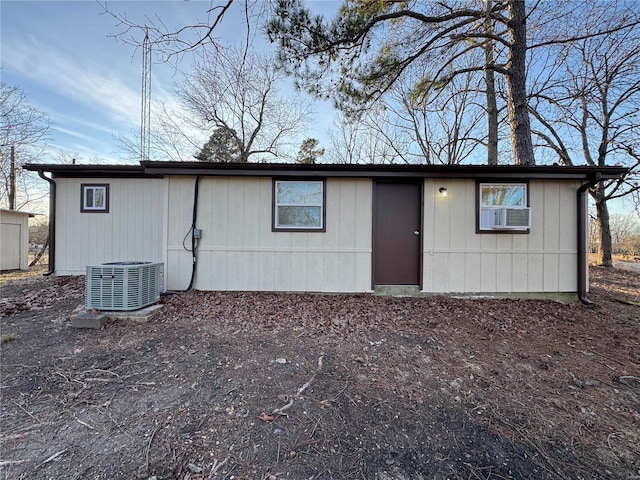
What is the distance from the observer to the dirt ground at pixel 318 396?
5.11ft

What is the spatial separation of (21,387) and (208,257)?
2813mm

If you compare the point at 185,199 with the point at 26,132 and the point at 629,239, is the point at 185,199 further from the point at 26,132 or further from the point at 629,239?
the point at 629,239

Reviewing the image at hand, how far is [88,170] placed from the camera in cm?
601

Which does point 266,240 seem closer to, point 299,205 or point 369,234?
point 299,205

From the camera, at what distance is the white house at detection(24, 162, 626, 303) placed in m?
4.78

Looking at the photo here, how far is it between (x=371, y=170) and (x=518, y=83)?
16.7ft

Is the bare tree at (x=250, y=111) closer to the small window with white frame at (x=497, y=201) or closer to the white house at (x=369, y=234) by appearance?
the white house at (x=369, y=234)

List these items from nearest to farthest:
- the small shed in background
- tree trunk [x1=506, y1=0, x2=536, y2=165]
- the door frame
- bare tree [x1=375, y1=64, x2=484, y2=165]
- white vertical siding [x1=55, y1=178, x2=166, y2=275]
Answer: the door frame < white vertical siding [x1=55, y1=178, x2=166, y2=275] < tree trunk [x1=506, y1=0, x2=536, y2=165] < the small shed in background < bare tree [x1=375, y1=64, x2=484, y2=165]

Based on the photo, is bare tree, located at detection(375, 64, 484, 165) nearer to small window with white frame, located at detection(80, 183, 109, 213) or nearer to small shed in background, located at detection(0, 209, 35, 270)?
small window with white frame, located at detection(80, 183, 109, 213)

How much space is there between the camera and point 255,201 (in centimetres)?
484

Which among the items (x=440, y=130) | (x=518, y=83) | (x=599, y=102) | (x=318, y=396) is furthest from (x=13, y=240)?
(x=599, y=102)

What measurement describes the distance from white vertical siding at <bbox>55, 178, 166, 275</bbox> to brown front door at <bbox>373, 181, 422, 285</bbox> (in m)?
5.02

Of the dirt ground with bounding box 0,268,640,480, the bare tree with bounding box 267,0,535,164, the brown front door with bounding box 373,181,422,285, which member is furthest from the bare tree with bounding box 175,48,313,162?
the dirt ground with bounding box 0,268,640,480

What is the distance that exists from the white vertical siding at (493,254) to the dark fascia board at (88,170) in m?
5.89
